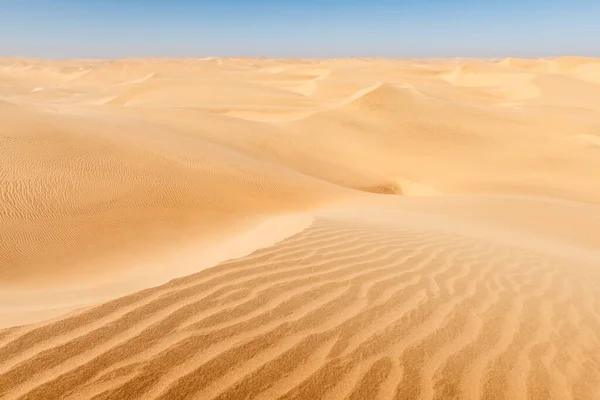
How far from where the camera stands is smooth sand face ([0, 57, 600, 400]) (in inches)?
88.4

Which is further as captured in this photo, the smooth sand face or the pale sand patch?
the pale sand patch

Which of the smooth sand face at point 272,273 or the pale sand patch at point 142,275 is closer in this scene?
the smooth sand face at point 272,273

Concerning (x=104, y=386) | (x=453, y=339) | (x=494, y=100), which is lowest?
(x=494, y=100)

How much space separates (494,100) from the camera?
32531 mm

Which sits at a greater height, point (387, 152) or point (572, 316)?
point (572, 316)

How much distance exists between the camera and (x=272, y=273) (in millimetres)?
3406

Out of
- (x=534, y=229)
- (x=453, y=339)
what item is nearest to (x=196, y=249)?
(x=453, y=339)

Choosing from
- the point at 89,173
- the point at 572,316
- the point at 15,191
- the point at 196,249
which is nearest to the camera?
the point at 572,316

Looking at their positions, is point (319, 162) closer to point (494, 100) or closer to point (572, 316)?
point (572, 316)

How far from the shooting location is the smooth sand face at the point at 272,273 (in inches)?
88.4

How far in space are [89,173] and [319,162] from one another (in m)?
7.30

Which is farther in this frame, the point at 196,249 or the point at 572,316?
the point at 196,249

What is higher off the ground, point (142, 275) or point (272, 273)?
point (272, 273)

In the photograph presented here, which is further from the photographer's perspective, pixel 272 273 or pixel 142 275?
pixel 142 275
